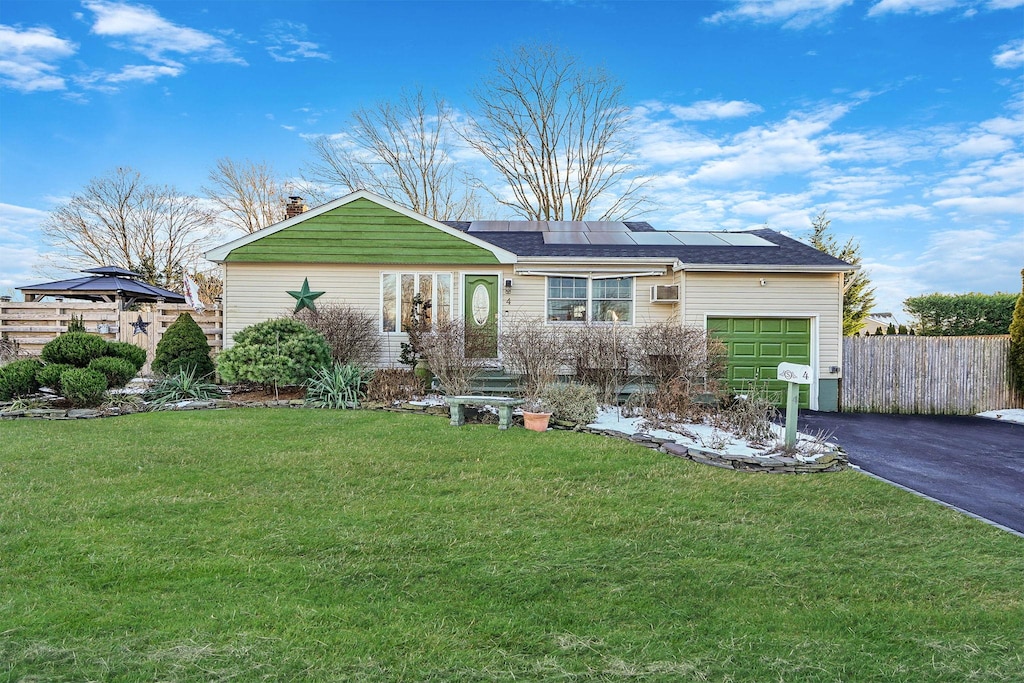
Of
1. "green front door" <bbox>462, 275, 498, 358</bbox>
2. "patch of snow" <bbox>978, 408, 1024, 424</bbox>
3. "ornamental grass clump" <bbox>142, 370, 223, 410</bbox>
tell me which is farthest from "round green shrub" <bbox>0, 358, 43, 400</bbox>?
"patch of snow" <bbox>978, 408, 1024, 424</bbox>

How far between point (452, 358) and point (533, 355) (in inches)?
58.2

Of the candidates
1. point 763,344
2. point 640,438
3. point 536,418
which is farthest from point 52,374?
point 763,344

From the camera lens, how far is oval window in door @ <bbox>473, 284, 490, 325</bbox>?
39.4 feet

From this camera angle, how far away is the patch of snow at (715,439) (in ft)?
20.3

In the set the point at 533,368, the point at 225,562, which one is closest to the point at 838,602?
the point at 225,562

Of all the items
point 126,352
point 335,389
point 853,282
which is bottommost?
point 335,389

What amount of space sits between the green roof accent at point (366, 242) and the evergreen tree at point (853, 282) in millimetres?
15244

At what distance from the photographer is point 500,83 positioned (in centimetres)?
2319

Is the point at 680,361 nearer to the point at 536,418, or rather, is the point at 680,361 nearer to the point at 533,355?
the point at 533,355

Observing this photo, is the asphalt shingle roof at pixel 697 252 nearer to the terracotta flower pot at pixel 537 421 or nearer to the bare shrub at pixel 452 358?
the bare shrub at pixel 452 358

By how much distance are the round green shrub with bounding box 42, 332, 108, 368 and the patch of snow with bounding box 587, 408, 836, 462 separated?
8305mm

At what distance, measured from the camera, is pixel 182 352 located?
10.6 meters

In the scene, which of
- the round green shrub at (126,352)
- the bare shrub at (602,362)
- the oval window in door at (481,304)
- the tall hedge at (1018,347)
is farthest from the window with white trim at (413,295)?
the tall hedge at (1018,347)

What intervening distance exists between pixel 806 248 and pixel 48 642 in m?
14.2
